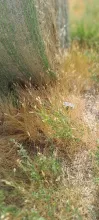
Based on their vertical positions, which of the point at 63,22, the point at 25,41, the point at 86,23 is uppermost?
the point at 86,23

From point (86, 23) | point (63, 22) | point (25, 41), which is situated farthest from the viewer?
point (86, 23)

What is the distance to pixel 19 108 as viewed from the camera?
285 cm

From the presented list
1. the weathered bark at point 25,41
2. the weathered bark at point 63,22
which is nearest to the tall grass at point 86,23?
the weathered bark at point 63,22

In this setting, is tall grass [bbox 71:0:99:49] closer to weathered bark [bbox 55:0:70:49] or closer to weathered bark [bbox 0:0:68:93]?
weathered bark [bbox 55:0:70:49]

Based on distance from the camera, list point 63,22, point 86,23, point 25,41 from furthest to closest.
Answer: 1. point 86,23
2. point 63,22
3. point 25,41

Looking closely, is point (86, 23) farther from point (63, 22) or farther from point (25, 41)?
point (25, 41)

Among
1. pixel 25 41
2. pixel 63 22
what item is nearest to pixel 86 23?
pixel 63 22

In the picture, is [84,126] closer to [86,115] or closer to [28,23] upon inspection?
[86,115]

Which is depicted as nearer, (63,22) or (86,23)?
(63,22)

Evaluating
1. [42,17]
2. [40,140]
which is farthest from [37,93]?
[42,17]

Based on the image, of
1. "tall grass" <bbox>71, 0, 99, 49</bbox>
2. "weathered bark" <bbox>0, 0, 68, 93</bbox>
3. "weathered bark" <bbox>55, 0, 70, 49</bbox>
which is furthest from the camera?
"tall grass" <bbox>71, 0, 99, 49</bbox>

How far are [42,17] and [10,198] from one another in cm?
143

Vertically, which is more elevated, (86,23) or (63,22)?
(86,23)

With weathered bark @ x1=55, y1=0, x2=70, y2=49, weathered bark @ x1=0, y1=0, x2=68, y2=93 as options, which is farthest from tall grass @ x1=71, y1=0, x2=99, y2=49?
weathered bark @ x1=0, y1=0, x2=68, y2=93
